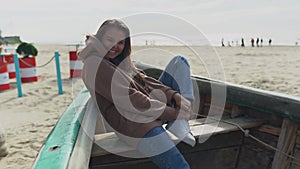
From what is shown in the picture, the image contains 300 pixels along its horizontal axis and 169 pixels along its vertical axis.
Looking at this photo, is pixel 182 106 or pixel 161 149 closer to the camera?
pixel 161 149

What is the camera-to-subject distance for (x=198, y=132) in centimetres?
231

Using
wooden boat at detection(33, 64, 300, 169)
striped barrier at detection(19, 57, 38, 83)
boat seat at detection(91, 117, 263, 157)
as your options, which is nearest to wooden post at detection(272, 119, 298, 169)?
wooden boat at detection(33, 64, 300, 169)

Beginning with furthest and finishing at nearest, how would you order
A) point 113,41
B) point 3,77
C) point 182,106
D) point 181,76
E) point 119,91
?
point 3,77, point 181,76, point 182,106, point 113,41, point 119,91

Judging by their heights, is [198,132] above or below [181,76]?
below

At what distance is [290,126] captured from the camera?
2377 millimetres

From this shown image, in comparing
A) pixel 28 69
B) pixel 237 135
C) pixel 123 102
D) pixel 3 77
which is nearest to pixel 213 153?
pixel 237 135

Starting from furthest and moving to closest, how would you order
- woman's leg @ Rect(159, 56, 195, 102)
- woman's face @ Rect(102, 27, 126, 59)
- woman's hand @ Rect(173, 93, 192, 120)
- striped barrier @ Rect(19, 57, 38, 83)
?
striped barrier @ Rect(19, 57, 38, 83)
woman's leg @ Rect(159, 56, 195, 102)
woman's hand @ Rect(173, 93, 192, 120)
woman's face @ Rect(102, 27, 126, 59)

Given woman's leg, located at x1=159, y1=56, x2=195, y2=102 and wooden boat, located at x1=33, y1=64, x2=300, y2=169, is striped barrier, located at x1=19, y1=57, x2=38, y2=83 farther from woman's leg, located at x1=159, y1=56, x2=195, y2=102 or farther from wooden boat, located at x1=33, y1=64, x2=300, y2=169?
woman's leg, located at x1=159, y1=56, x2=195, y2=102

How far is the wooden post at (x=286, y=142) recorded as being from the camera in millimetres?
2375

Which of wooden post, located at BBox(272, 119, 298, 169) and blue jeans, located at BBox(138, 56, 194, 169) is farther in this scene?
wooden post, located at BBox(272, 119, 298, 169)

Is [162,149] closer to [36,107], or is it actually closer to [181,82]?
[181,82]

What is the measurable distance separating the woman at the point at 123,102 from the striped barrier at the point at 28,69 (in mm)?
6247

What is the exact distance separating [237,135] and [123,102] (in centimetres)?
136

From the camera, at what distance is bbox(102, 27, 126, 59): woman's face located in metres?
1.86
